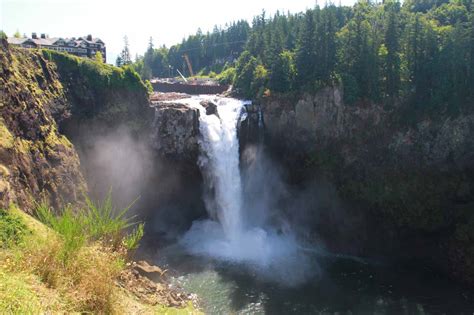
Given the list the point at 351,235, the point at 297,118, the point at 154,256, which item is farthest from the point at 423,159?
the point at 154,256

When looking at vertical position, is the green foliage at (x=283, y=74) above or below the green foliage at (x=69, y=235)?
above

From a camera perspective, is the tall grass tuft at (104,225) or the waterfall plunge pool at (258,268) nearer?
the tall grass tuft at (104,225)

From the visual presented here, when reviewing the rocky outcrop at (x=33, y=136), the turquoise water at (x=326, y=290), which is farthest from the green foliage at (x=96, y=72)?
the turquoise water at (x=326, y=290)

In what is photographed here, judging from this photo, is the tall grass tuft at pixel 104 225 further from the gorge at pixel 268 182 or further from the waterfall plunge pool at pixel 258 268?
the gorge at pixel 268 182

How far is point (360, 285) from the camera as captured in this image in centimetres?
3066

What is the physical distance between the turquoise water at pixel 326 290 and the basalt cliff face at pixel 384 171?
3219 millimetres

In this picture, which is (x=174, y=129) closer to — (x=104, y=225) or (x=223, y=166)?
(x=223, y=166)

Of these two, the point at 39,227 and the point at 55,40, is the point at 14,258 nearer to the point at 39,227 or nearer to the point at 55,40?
the point at 39,227

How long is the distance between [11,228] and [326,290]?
872 inches

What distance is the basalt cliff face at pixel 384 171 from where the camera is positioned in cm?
3503

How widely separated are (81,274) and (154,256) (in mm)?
23302

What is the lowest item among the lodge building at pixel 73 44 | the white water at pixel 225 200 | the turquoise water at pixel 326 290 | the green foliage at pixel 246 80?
the turquoise water at pixel 326 290

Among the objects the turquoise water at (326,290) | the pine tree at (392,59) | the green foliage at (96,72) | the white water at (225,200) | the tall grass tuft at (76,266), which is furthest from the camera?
the pine tree at (392,59)

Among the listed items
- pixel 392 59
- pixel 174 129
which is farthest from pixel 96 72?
pixel 392 59
